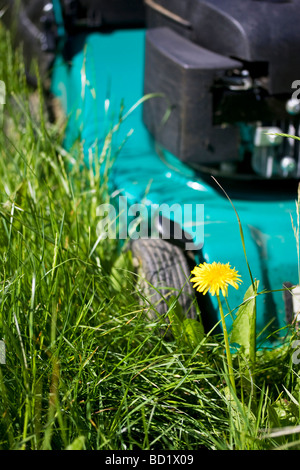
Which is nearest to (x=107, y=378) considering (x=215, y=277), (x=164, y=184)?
(x=215, y=277)

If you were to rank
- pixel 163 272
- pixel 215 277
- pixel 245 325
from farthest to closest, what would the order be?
pixel 163 272 → pixel 245 325 → pixel 215 277

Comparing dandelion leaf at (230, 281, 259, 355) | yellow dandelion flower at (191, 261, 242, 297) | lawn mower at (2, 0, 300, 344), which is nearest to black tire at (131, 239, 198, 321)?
lawn mower at (2, 0, 300, 344)

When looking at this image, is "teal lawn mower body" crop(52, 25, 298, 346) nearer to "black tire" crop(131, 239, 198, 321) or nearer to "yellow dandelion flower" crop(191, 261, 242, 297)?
"black tire" crop(131, 239, 198, 321)

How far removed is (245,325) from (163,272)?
0.83ft

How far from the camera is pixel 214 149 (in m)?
1.56

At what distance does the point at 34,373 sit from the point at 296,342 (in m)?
0.50

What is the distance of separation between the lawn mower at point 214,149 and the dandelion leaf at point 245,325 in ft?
0.13

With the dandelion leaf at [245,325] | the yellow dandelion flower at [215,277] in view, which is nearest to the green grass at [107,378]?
the dandelion leaf at [245,325]

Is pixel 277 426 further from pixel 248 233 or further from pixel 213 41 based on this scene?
pixel 213 41

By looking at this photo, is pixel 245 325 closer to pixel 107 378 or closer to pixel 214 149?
pixel 107 378

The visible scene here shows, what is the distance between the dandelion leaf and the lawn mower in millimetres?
41

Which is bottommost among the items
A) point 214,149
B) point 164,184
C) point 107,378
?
point 107,378

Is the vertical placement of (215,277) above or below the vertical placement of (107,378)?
above

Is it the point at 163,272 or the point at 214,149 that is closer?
the point at 163,272
